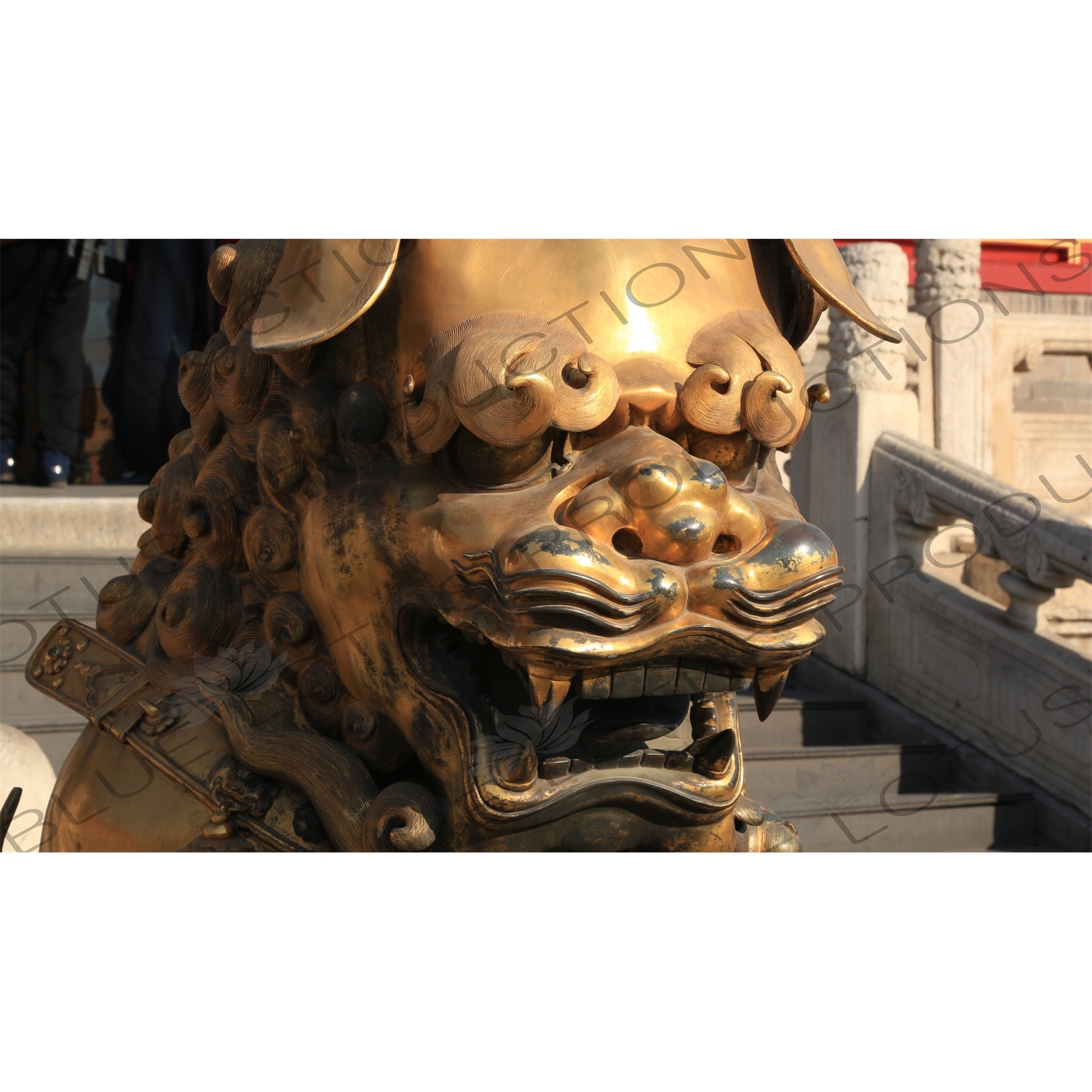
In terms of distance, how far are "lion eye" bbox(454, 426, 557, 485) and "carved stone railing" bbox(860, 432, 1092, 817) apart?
2042 mm

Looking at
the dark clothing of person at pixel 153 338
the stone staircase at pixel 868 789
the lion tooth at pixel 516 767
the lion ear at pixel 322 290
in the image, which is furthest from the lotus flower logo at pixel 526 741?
the dark clothing of person at pixel 153 338

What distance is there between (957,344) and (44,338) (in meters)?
2.73

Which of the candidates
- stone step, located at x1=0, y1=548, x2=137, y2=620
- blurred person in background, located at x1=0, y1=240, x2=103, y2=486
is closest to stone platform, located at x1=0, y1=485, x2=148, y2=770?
stone step, located at x1=0, y1=548, x2=137, y2=620

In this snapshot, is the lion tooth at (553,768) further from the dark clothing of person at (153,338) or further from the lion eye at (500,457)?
the dark clothing of person at (153,338)

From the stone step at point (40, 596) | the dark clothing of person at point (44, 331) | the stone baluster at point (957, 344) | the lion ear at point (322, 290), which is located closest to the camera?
the lion ear at point (322, 290)

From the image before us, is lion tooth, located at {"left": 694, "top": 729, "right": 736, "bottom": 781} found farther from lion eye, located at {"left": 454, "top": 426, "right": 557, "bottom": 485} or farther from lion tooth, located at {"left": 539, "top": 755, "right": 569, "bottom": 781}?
lion eye, located at {"left": 454, "top": 426, "right": 557, "bottom": 485}

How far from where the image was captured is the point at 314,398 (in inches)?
42.4

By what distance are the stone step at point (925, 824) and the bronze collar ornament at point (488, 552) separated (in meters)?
1.44

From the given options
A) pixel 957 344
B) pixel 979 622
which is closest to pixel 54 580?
pixel 979 622

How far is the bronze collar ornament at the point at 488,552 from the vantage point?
36.2 inches

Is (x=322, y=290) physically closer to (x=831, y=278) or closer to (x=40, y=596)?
(x=831, y=278)

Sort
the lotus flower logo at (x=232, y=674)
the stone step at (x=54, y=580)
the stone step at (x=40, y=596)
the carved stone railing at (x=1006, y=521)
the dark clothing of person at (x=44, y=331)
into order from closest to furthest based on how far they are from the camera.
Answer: the lotus flower logo at (x=232, y=674)
the stone step at (x=40, y=596)
the stone step at (x=54, y=580)
the carved stone railing at (x=1006, y=521)
the dark clothing of person at (x=44, y=331)
